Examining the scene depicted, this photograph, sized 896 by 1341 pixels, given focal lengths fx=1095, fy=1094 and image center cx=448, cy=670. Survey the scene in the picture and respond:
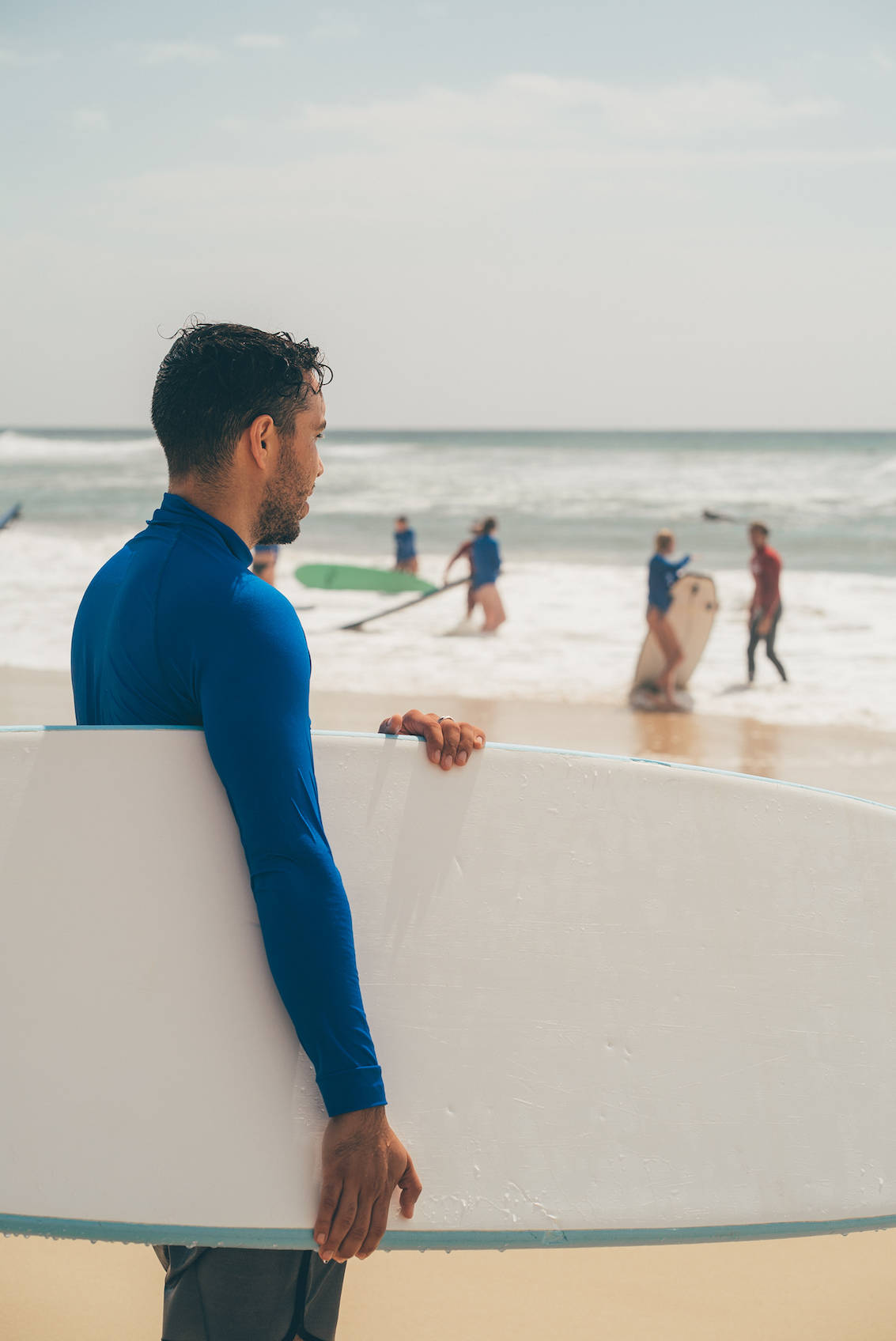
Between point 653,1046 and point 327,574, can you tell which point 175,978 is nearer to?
point 653,1046

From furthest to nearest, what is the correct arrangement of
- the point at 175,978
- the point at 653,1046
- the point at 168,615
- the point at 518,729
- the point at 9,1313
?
the point at 518,729
the point at 9,1313
the point at 653,1046
the point at 175,978
the point at 168,615

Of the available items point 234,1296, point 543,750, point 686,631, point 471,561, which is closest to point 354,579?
point 471,561

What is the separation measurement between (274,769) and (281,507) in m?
0.41

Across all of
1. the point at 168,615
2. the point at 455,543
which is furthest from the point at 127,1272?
the point at 455,543

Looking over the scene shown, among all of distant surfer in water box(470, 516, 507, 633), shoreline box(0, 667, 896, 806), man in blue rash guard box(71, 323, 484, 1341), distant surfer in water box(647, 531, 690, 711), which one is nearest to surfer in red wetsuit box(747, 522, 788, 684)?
distant surfer in water box(647, 531, 690, 711)

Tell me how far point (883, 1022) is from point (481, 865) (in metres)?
0.69

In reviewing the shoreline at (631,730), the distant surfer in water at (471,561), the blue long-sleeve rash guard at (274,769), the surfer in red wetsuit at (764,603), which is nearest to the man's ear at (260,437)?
the blue long-sleeve rash guard at (274,769)

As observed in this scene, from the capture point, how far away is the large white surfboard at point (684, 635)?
10820mm

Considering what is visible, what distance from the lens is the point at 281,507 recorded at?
150 cm

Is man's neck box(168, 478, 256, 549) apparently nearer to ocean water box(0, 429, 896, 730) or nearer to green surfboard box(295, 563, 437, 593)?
A: ocean water box(0, 429, 896, 730)

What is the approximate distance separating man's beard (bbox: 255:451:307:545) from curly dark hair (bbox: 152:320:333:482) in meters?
0.05

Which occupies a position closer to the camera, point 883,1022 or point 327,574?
point 883,1022

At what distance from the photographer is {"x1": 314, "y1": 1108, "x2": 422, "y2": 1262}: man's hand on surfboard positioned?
52.5 inches

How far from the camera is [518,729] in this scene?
9.45m
